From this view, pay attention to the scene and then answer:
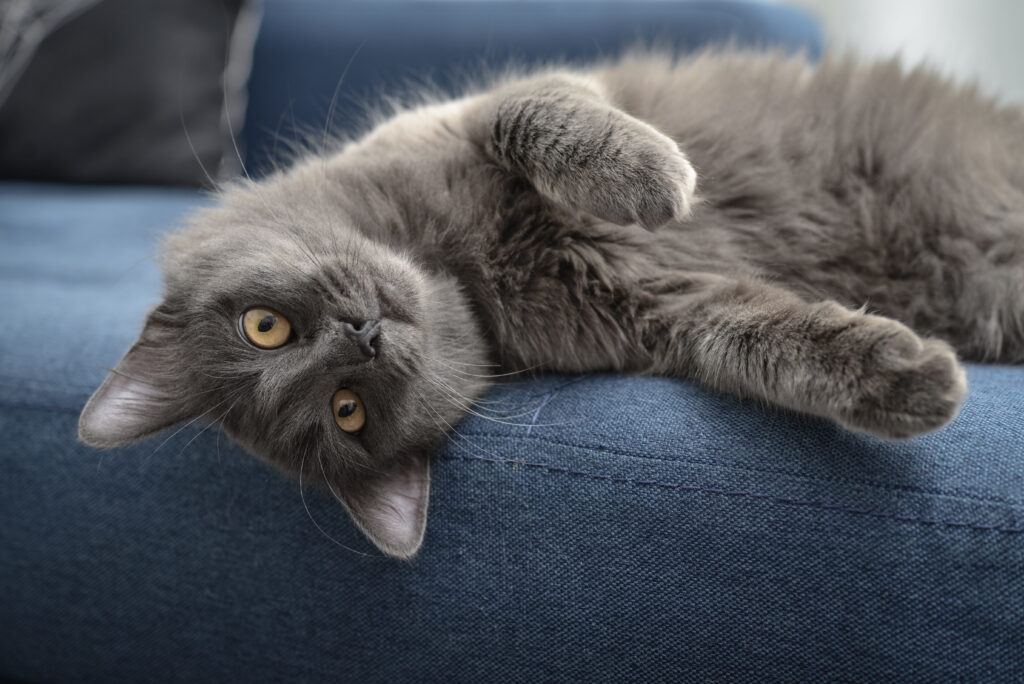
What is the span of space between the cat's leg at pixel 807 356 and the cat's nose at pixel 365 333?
44 cm

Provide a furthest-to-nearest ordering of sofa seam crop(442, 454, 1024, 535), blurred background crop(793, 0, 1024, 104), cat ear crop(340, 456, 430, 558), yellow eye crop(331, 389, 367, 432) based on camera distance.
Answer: blurred background crop(793, 0, 1024, 104) < yellow eye crop(331, 389, 367, 432) < cat ear crop(340, 456, 430, 558) < sofa seam crop(442, 454, 1024, 535)

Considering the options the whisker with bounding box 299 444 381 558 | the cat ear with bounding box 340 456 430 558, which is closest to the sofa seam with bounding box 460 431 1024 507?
the cat ear with bounding box 340 456 430 558

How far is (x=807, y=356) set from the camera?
3.23 ft

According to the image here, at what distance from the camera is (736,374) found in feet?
3.43

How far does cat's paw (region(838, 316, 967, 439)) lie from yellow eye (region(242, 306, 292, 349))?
2.65 feet

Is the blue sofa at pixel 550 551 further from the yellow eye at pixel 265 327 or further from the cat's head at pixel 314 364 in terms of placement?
the yellow eye at pixel 265 327

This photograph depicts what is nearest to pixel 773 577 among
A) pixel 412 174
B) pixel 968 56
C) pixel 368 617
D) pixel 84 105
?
pixel 368 617

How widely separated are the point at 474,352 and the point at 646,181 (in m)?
0.39

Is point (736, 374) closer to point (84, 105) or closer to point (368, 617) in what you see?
point (368, 617)

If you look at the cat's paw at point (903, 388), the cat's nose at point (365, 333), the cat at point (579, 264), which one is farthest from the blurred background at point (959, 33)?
the cat's nose at point (365, 333)

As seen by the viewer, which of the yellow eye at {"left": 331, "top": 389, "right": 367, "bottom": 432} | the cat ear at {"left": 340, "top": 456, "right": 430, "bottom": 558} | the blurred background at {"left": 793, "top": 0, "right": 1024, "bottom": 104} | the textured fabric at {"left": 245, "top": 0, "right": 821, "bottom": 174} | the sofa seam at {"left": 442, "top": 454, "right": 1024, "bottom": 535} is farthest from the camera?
the textured fabric at {"left": 245, "top": 0, "right": 821, "bottom": 174}

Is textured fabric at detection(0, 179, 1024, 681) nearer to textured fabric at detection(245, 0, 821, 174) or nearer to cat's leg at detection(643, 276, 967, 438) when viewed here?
cat's leg at detection(643, 276, 967, 438)

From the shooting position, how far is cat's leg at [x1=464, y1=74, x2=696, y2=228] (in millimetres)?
1052

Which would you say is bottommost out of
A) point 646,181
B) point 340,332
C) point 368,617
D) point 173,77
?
point 368,617
